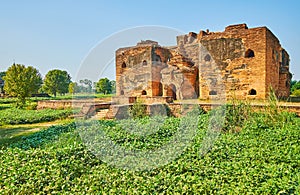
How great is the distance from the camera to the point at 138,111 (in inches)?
455

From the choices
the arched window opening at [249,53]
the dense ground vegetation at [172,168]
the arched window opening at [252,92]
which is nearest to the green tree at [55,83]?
the arched window opening at [249,53]

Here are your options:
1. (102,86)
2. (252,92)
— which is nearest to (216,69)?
(252,92)

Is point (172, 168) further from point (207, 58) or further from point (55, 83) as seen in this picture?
point (55, 83)

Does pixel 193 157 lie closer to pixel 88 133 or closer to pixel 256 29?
pixel 88 133

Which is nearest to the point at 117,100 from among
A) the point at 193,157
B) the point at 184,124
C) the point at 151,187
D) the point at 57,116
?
the point at 57,116

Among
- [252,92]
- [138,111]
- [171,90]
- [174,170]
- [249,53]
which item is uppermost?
[249,53]

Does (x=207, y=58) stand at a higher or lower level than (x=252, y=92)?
higher

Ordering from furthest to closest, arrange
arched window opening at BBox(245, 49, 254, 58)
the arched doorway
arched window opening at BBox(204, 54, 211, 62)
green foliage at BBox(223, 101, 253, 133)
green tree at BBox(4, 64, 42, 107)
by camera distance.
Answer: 1. green tree at BBox(4, 64, 42, 107)
2. the arched doorway
3. arched window opening at BBox(204, 54, 211, 62)
4. arched window opening at BBox(245, 49, 254, 58)
5. green foliage at BBox(223, 101, 253, 133)

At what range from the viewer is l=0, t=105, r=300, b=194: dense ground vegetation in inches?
164

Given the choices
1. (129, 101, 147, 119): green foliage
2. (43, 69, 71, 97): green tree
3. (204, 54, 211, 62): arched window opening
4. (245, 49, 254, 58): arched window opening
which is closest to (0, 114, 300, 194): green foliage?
(129, 101, 147, 119): green foliage

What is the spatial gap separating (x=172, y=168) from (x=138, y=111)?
660 centimetres

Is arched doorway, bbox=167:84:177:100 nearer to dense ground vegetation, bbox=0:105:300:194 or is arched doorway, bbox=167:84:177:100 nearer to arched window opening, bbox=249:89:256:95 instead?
arched window opening, bbox=249:89:256:95

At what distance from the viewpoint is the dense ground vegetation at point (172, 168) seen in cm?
416

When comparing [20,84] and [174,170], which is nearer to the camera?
[174,170]
